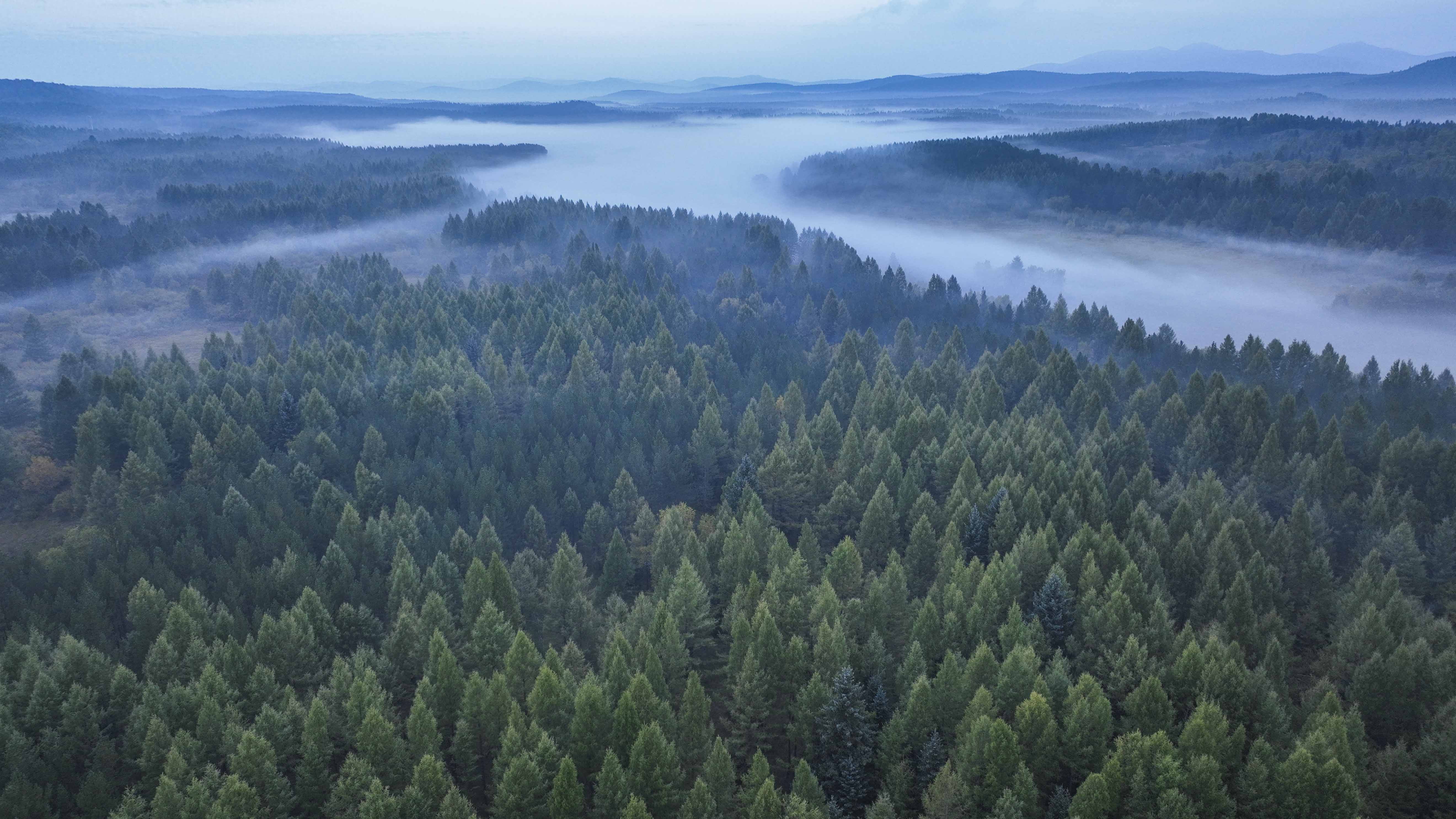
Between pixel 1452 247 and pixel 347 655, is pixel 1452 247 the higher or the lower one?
the higher one

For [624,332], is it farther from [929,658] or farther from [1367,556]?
[1367,556]

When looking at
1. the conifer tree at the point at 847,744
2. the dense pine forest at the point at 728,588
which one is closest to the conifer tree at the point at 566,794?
the dense pine forest at the point at 728,588

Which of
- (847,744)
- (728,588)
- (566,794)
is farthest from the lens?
(728,588)

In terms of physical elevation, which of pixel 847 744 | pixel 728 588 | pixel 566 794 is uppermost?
pixel 566 794

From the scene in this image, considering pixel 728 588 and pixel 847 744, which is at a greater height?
pixel 728 588

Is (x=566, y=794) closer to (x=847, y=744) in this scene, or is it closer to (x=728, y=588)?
(x=847, y=744)

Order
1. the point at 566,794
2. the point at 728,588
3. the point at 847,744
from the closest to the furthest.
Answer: the point at 566,794 → the point at 847,744 → the point at 728,588

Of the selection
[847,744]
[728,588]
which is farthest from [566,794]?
[728,588]

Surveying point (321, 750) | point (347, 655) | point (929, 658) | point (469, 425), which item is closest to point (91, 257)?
point (469, 425)

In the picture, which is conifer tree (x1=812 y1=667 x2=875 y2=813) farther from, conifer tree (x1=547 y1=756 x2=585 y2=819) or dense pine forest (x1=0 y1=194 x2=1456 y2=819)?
conifer tree (x1=547 y1=756 x2=585 y2=819)
